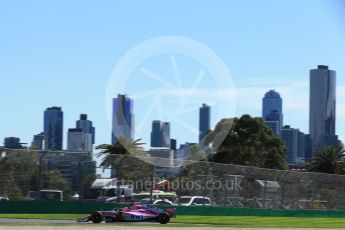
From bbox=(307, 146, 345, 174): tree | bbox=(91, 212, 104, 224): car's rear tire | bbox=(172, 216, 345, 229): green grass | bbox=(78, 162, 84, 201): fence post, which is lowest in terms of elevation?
bbox=(172, 216, 345, 229): green grass

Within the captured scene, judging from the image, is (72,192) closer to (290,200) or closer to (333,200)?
(290,200)

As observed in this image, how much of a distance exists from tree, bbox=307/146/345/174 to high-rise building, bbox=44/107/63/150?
201ft

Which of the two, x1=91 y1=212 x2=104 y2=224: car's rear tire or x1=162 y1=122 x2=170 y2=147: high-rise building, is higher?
x1=162 y1=122 x2=170 y2=147: high-rise building

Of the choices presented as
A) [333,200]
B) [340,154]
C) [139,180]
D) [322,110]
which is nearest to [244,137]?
[340,154]

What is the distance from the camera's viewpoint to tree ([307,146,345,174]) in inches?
3994

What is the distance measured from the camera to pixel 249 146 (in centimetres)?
8712

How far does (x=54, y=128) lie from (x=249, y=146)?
9243 cm

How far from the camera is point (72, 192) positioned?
149ft

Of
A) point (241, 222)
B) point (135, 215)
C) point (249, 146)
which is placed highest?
point (249, 146)

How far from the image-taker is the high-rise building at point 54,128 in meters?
157

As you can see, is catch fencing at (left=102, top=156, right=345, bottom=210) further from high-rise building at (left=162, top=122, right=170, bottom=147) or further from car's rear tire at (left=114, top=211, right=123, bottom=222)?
high-rise building at (left=162, top=122, right=170, bottom=147)

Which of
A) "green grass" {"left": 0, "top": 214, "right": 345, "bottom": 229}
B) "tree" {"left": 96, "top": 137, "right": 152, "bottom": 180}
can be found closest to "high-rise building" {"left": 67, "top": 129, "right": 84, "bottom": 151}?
"tree" {"left": 96, "top": 137, "right": 152, "bottom": 180}

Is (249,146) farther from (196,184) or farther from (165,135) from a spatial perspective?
(196,184)

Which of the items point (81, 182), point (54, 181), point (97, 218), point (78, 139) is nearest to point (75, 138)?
point (78, 139)
